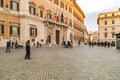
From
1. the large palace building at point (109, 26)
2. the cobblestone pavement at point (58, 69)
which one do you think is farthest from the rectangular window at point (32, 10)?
the large palace building at point (109, 26)

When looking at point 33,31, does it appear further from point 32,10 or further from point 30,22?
point 32,10

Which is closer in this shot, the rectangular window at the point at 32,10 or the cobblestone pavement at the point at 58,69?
the cobblestone pavement at the point at 58,69

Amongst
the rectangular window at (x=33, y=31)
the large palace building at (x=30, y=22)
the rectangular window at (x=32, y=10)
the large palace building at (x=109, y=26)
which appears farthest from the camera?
the large palace building at (x=109, y=26)

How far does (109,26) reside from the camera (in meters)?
69.2

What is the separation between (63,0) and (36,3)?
1413 centimetres

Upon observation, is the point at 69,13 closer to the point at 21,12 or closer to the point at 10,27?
the point at 21,12

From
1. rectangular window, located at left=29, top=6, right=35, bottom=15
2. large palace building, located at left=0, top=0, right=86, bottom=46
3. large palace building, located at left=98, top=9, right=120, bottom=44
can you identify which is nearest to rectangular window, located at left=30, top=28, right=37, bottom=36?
large palace building, located at left=0, top=0, right=86, bottom=46

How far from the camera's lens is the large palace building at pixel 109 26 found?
67188mm

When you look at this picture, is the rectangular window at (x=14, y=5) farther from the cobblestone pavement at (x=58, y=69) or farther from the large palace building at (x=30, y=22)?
the cobblestone pavement at (x=58, y=69)

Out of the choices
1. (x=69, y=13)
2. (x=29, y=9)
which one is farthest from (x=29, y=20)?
(x=69, y=13)

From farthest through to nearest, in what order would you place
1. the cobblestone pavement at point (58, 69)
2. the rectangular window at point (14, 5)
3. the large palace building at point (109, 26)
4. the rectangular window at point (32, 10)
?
the large palace building at point (109, 26), the rectangular window at point (32, 10), the rectangular window at point (14, 5), the cobblestone pavement at point (58, 69)

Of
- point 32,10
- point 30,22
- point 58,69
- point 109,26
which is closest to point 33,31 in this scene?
point 30,22

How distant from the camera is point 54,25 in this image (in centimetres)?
3797

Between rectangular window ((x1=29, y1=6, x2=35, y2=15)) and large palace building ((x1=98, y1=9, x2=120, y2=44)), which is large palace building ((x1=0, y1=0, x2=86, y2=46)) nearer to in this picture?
rectangular window ((x1=29, y1=6, x2=35, y2=15))
